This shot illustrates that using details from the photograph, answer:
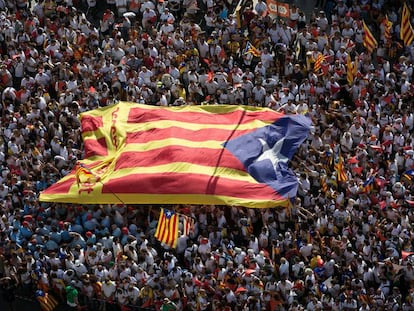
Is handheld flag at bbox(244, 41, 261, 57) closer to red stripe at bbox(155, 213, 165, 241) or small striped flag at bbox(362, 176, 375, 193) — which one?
small striped flag at bbox(362, 176, 375, 193)

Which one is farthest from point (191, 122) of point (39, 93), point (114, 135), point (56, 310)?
point (56, 310)

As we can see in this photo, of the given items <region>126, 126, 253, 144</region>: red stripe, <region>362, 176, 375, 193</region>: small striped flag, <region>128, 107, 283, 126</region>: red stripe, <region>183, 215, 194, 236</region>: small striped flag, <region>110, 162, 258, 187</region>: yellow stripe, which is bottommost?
<region>183, 215, 194, 236</region>: small striped flag

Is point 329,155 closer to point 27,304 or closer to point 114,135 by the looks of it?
point 114,135

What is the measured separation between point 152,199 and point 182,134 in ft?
9.10

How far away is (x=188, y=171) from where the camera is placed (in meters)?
31.9

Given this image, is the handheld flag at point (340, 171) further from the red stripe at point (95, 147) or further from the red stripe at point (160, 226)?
the red stripe at point (95, 147)

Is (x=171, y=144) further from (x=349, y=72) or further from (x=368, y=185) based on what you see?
(x=349, y=72)

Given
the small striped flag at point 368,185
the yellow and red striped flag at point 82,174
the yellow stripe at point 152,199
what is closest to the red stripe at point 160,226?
the yellow stripe at point 152,199

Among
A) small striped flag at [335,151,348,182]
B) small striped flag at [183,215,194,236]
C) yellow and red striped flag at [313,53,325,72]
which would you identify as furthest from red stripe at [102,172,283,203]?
yellow and red striped flag at [313,53,325,72]

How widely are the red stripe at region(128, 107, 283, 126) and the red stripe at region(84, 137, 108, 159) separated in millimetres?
1217

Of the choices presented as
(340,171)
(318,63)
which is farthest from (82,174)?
(318,63)

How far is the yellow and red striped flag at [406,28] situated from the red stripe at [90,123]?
10299 millimetres

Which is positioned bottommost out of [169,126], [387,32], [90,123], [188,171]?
[188,171]

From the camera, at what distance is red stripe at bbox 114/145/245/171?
32.3 meters
